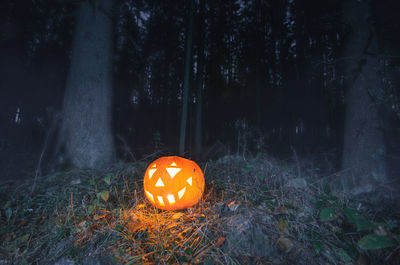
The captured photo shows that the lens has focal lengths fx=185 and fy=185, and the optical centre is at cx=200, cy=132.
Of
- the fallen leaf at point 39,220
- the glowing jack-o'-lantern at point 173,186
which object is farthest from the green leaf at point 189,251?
the fallen leaf at point 39,220

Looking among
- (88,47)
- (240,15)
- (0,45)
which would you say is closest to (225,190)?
(88,47)

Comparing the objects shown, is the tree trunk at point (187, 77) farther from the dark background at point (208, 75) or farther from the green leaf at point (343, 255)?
the green leaf at point (343, 255)

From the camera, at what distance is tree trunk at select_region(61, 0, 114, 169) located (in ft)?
10.6

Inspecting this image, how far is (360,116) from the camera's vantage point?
2852mm

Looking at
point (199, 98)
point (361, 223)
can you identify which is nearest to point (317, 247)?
point (361, 223)

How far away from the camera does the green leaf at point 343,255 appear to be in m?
1.16

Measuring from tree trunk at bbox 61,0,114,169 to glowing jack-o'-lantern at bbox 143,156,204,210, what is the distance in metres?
1.89

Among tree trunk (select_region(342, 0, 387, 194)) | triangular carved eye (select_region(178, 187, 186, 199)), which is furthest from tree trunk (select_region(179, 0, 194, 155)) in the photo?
tree trunk (select_region(342, 0, 387, 194))

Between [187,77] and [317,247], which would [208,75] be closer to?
[187,77]

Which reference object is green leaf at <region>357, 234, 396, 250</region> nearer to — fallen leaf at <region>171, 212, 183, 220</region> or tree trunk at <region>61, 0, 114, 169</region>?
fallen leaf at <region>171, 212, 183, 220</region>

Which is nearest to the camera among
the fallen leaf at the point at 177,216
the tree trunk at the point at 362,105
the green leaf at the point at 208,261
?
the green leaf at the point at 208,261

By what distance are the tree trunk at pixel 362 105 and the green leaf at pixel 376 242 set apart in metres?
1.94

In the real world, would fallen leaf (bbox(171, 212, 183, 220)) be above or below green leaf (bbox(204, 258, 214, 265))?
above

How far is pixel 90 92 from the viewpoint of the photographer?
11.1 ft
